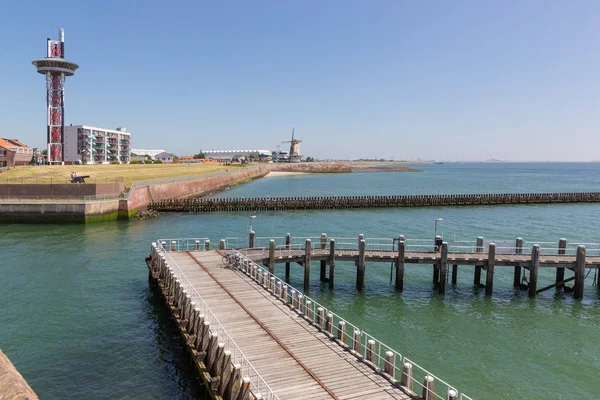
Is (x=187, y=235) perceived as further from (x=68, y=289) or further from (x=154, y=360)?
(x=154, y=360)

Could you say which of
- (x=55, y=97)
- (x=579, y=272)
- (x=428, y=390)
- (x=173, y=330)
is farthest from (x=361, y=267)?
(x=55, y=97)

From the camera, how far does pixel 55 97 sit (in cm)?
13262

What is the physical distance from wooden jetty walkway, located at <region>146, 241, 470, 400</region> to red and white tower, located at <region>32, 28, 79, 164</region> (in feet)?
411

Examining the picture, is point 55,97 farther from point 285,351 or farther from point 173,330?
point 285,351

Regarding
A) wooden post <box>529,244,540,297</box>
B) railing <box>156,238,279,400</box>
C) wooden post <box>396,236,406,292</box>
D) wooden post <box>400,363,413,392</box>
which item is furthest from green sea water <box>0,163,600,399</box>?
wooden post <box>400,363,413,392</box>

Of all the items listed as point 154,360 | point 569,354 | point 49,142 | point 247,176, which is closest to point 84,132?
point 49,142

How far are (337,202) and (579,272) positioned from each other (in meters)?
56.7

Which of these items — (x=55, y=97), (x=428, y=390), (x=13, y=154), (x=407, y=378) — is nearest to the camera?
(x=428, y=390)

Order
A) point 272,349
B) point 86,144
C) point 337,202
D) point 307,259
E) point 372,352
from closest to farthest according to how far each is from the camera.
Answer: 1. point 372,352
2. point 272,349
3. point 307,259
4. point 337,202
5. point 86,144

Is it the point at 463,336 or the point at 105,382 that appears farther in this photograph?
the point at 463,336

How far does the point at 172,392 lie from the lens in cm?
2025

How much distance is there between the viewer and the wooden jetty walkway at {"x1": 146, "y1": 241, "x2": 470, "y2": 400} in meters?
15.4

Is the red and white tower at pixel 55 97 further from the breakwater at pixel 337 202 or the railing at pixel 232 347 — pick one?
the railing at pixel 232 347

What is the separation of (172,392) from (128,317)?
1061 centimetres
